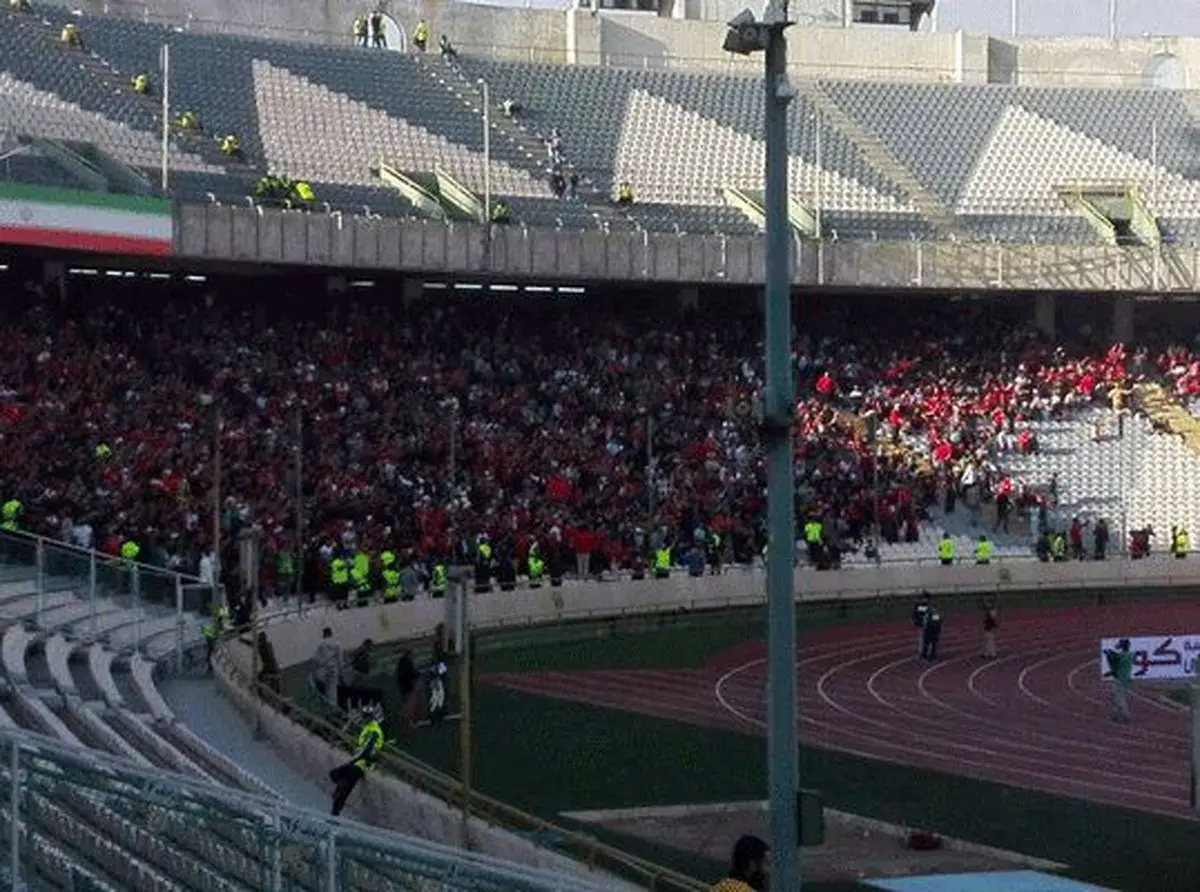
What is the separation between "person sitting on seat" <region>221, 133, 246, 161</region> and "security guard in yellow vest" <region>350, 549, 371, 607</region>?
16.5m

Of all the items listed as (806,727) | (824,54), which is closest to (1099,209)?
(824,54)

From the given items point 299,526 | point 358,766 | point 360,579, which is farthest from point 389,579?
Answer: point 358,766

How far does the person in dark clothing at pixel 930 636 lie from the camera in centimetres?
3628

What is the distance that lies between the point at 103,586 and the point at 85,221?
651 inches

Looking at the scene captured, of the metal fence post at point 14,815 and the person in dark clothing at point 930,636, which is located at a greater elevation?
the metal fence post at point 14,815

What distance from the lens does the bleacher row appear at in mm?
50750

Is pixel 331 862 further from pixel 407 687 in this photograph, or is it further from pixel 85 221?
pixel 85 221

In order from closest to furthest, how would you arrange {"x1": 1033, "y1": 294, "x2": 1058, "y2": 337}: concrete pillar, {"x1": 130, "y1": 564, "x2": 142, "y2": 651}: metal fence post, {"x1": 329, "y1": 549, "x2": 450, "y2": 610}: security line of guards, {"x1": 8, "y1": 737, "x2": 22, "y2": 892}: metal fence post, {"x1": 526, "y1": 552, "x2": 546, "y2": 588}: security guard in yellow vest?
{"x1": 8, "y1": 737, "x2": 22, "y2": 892}: metal fence post, {"x1": 130, "y1": 564, "x2": 142, "y2": 651}: metal fence post, {"x1": 329, "y1": 549, "x2": 450, "y2": 610}: security line of guards, {"x1": 526, "y1": 552, "x2": 546, "y2": 588}: security guard in yellow vest, {"x1": 1033, "y1": 294, "x2": 1058, "y2": 337}: concrete pillar

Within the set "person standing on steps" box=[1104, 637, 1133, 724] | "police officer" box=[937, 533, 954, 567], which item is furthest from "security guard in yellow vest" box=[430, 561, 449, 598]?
"police officer" box=[937, 533, 954, 567]

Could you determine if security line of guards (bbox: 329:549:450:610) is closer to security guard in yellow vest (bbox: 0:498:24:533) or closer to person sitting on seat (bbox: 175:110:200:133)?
security guard in yellow vest (bbox: 0:498:24:533)

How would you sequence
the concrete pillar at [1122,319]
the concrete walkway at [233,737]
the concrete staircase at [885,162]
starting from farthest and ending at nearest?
the concrete staircase at [885,162] < the concrete pillar at [1122,319] < the concrete walkway at [233,737]

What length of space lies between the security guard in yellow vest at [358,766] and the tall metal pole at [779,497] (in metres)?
9.70

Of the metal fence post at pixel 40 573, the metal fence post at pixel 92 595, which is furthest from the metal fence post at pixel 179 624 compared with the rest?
the metal fence post at pixel 40 573

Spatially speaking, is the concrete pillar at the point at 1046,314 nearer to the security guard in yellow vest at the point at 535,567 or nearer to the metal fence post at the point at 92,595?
the security guard in yellow vest at the point at 535,567
